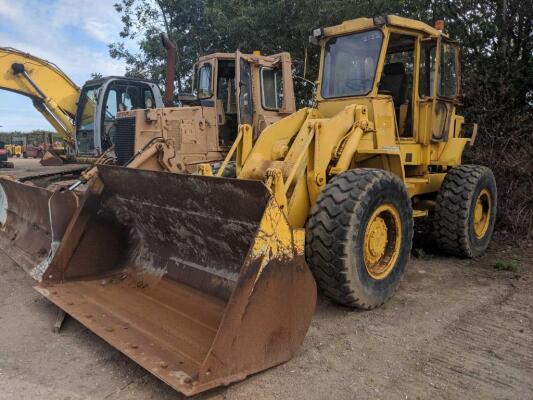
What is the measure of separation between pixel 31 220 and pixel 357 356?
4.10 m

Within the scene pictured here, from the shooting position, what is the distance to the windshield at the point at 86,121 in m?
10.5

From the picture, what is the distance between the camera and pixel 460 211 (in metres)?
5.71

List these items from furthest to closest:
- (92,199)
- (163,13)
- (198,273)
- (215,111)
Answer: (163,13) → (215,111) → (92,199) → (198,273)

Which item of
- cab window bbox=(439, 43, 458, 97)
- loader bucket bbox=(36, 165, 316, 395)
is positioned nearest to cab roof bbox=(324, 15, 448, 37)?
cab window bbox=(439, 43, 458, 97)

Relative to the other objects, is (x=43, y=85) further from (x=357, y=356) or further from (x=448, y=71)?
(x=357, y=356)

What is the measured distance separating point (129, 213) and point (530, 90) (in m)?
7.88

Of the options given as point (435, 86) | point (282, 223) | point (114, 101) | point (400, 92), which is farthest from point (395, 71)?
point (114, 101)

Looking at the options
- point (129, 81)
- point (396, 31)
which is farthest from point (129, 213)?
point (129, 81)

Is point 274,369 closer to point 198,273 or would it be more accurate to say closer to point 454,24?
point 198,273

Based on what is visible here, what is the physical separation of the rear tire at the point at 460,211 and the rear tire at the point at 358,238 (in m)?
1.60

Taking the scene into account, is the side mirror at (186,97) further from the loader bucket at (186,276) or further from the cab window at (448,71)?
the cab window at (448,71)

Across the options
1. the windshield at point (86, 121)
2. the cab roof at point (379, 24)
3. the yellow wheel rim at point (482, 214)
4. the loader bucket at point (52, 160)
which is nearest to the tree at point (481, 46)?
the yellow wheel rim at point (482, 214)

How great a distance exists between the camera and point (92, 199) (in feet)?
14.6

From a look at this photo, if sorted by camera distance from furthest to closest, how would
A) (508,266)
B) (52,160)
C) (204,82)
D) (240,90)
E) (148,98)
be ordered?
(52,160)
(148,98)
(204,82)
(240,90)
(508,266)
